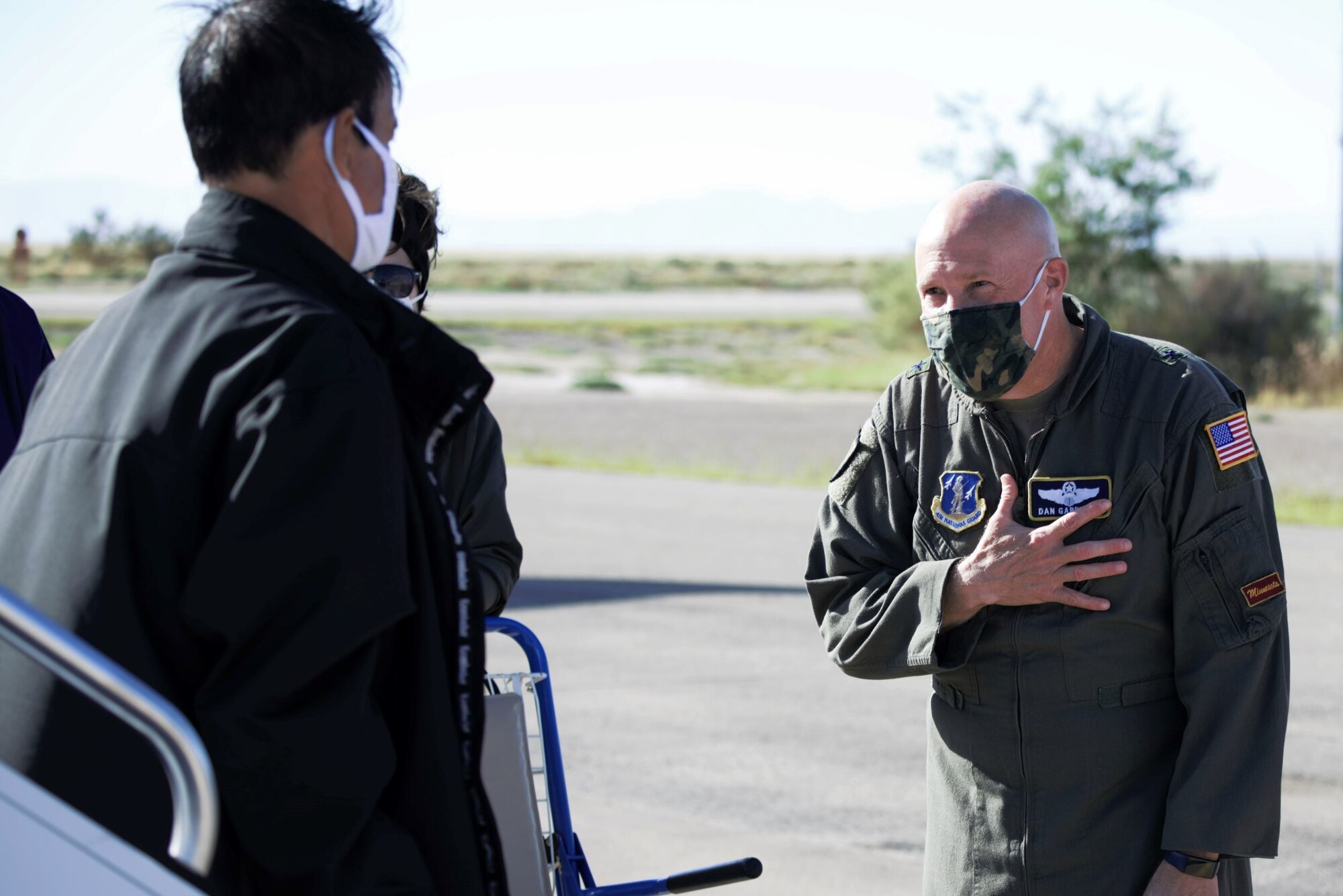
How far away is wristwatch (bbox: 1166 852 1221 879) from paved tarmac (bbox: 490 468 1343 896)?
2346 mm

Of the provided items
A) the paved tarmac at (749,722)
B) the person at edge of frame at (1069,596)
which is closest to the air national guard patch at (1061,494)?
the person at edge of frame at (1069,596)

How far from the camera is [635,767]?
628cm

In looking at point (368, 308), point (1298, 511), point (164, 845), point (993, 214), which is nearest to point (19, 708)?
point (164, 845)

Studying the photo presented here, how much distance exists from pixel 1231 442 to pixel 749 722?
445cm

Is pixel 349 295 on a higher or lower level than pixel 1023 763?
higher

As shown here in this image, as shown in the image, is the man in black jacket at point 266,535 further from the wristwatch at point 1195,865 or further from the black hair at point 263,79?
the wristwatch at point 1195,865

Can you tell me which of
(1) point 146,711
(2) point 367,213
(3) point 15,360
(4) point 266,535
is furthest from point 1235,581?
(3) point 15,360

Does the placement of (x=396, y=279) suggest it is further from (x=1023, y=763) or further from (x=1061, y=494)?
(x=1023, y=763)

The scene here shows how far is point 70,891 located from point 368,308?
779 millimetres

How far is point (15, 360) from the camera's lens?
360 cm

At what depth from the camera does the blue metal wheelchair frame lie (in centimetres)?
280

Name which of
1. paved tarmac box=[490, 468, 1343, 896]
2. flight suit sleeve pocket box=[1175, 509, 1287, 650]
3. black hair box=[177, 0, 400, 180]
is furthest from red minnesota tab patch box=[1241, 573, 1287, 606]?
paved tarmac box=[490, 468, 1343, 896]

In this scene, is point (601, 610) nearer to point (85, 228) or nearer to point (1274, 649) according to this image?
point (1274, 649)

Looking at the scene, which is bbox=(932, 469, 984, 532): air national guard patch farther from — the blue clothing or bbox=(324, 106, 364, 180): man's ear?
the blue clothing
